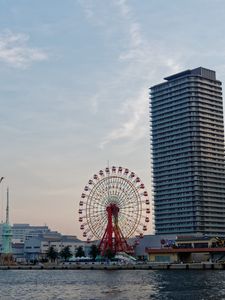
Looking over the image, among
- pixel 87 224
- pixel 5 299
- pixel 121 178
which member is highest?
pixel 121 178

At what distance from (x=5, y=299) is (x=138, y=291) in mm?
20518

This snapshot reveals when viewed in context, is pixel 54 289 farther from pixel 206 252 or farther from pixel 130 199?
pixel 206 252

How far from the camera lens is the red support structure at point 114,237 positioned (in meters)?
176

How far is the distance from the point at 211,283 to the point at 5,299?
3682 centimetres

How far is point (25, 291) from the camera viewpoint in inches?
3900

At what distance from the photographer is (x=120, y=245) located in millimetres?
190500

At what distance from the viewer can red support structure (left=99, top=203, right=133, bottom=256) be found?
17612 centimetres

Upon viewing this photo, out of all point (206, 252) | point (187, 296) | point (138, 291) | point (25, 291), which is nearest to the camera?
point (187, 296)

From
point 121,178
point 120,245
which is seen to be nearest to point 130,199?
point 121,178

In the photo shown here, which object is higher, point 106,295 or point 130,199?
point 130,199

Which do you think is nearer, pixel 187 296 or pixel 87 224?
pixel 187 296

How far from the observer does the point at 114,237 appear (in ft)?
614

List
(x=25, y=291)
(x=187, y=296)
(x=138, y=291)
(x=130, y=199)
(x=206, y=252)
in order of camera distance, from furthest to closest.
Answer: (x=206, y=252) < (x=130, y=199) < (x=25, y=291) < (x=138, y=291) < (x=187, y=296)

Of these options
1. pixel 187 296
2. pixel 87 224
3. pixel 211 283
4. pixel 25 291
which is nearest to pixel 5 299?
pixel 25 291
